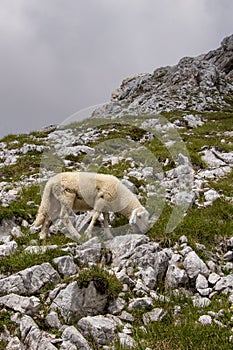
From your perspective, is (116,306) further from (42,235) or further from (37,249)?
(42,235)

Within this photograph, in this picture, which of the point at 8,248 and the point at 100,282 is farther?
the point at 8,248

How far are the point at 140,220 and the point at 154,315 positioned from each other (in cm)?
431

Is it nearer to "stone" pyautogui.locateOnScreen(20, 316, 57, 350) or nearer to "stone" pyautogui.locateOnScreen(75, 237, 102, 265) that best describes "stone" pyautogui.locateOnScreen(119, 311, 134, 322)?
"stone" pyautogui.locateOnScreen(20, 316, 57, 350)

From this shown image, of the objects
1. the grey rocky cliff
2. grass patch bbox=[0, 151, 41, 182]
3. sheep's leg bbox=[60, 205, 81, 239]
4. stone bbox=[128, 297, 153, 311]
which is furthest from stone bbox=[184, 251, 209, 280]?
the grey rocky cliff

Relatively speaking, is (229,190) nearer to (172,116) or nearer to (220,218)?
(220,218)

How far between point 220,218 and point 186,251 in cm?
287

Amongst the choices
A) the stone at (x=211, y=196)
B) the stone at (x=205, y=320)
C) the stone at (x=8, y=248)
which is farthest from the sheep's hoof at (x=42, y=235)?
the stone at (x=211, y=196)

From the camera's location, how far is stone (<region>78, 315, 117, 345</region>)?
22.9 feet

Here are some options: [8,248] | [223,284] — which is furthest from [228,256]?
[8,248]

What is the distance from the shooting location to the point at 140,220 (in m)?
11.7

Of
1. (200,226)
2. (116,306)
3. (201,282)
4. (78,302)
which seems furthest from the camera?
(200,226)

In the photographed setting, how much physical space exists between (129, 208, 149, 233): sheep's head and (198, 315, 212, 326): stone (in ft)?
13.8

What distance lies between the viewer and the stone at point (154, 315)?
7.53 m

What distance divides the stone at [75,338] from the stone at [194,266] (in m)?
3.22
